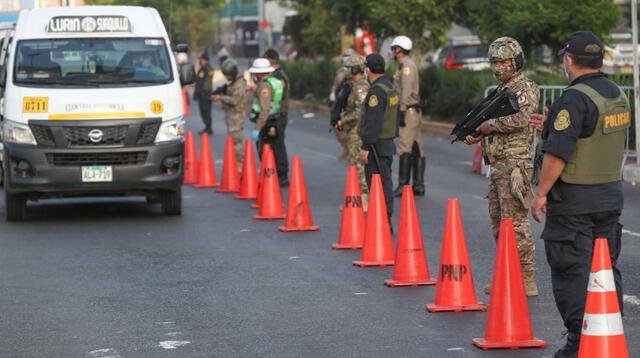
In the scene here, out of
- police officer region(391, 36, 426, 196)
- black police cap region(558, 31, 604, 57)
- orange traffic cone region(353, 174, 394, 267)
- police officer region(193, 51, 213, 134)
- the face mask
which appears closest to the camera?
black police cap region(558, 31, 604, 57)

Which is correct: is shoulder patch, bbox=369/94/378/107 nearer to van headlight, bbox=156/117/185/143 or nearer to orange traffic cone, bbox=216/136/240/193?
van headlight, bbox=156/117/185/143

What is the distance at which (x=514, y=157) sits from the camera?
923 centimetres

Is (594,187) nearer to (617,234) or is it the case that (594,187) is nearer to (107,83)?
(617,234)

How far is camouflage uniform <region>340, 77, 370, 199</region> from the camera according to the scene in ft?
46.5

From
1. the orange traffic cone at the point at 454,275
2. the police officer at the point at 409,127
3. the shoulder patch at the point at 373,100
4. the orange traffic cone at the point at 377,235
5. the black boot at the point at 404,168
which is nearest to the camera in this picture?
the orange traffic cone at the point at 454,275

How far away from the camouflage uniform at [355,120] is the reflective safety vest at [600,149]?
7259mm

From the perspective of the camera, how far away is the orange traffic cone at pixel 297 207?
42.6 ft

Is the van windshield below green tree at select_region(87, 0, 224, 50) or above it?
above

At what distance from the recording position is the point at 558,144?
260 inches

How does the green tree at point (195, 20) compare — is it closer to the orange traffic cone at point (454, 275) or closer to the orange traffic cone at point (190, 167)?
the orange traffic cone at point (190, 167)

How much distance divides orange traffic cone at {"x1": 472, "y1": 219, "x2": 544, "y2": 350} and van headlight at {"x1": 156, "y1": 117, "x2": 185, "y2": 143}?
7.13 meters

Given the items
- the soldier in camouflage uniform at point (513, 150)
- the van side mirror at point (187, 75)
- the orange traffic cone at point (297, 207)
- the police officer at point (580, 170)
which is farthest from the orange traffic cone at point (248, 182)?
the police officer at point (580, 170)

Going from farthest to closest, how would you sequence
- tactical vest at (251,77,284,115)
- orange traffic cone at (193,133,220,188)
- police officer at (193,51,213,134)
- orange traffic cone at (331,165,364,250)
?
police officer at (193,51,213,134), orange traffic cone at (193,133,220,188), tactical vest at (251,77,284,115), orange traffic cone at (331,165,364,250)

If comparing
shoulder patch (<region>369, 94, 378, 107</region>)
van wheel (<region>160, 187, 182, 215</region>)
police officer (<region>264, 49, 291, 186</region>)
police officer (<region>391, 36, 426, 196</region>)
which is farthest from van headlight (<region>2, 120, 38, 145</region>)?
police officer (<region>391, 36, 426, 196</region>)
